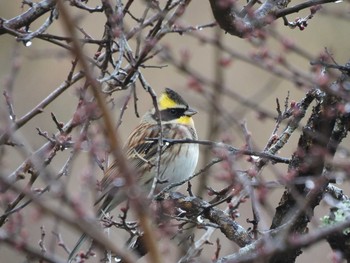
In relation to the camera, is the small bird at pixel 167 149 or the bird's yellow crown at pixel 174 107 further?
the bird's yellow crown at pixel 174 107

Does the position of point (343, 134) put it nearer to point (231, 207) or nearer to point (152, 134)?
point (231, 207)

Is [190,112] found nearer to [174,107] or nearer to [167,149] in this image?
[174,107]

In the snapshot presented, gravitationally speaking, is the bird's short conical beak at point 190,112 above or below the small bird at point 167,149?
above

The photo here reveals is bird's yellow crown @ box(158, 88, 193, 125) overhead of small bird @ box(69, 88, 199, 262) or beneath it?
overhead

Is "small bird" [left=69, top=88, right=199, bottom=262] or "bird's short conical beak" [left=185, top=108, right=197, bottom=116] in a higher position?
"bird's short conical beak" [left=185, top=108, right=197, bottom=116]

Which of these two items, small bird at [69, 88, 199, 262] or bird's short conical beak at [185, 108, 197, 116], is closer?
small bird at [69, 88, 199, 262]

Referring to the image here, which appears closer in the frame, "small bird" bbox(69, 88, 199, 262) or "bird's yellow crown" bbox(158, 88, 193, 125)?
"small bird" bbox(69, 88, 199, 262)

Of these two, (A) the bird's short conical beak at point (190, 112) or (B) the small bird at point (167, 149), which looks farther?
(A) the bird's short conical beak at point (190, 112)

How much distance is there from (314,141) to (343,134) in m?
0.13

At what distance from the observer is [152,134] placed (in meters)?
6.05

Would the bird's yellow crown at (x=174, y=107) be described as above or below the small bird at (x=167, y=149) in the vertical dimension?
above

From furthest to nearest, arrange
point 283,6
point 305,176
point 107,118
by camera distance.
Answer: point 283,6 → point 305,176 → point 107,118

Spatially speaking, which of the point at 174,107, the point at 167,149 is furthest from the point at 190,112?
the point at 167,149

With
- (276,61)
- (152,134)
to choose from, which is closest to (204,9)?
(152,134)
